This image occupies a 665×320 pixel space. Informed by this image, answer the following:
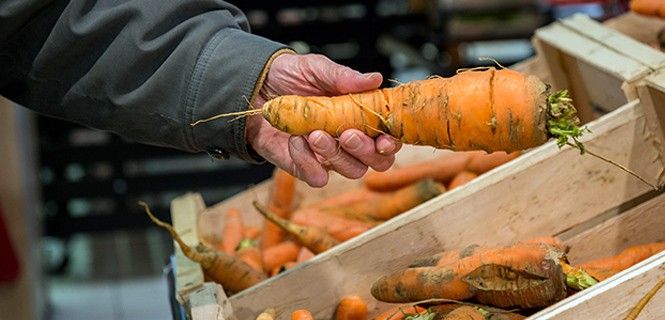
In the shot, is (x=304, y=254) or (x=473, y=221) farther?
(x=304, y=254)

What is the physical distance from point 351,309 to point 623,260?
1.65 feet

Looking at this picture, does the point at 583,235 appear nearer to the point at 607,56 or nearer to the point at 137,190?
the point at 607,56

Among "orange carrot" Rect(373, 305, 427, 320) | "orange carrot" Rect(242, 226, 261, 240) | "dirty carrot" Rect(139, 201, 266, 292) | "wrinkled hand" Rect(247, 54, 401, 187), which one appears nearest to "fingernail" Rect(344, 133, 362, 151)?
"wrinkled hand" Rect(247, 54, 401, 187)

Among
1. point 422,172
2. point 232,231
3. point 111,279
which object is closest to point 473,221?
point 422,172

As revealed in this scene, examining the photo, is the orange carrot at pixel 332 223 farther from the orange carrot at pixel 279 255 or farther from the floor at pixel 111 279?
the floor at pixel 111 279

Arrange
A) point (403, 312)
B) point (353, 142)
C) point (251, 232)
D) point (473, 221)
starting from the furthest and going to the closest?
point (251, 232) < point (473, 221) < point (403, 312) < point (353, 142)

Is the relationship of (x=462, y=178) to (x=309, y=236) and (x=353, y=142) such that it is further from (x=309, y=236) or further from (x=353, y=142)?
(x=353, y=142)

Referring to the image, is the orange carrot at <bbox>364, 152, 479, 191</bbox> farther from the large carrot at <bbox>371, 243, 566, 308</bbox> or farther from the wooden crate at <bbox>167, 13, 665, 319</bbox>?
the large carrot at <bbox>371, 243, 566, 308</bbox>

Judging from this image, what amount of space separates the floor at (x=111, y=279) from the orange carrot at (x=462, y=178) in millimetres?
1928

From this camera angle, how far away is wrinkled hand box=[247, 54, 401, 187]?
187 cm

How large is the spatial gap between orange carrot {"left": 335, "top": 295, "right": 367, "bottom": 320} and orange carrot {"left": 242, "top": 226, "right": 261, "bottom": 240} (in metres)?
0.66

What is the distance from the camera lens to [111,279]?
183 inches

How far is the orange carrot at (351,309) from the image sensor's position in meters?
2.05

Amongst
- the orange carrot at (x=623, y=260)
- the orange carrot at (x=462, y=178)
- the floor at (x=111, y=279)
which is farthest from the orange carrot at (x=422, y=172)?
the floor at (x=111, y=279)
